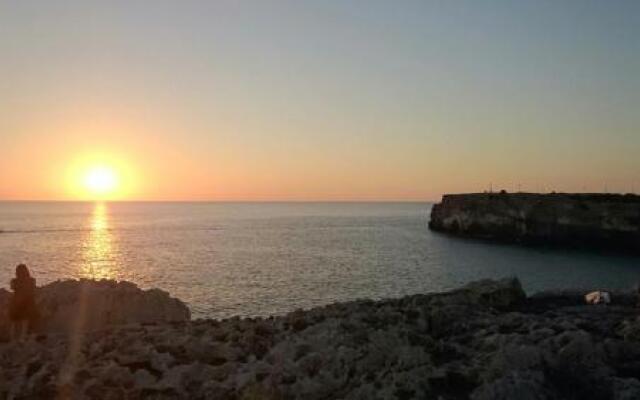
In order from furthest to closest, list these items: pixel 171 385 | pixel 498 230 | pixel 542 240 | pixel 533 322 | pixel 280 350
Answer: pixel 498 230
pixel 542 240
pixel 533 322
pixel 280 350
pixel 171 385

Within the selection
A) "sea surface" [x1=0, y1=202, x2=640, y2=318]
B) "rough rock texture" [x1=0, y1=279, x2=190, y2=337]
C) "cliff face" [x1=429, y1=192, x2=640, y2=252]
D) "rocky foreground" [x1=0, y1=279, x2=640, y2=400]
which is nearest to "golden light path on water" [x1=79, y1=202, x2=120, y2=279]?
"sea surface" [x1=0, y1=202, x2=640, y2=318]

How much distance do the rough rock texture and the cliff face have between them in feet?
284

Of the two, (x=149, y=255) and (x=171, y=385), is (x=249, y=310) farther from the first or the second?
(x=149, y=255)

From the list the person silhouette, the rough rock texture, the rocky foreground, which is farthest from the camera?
the rough rock texture

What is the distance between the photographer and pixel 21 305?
1692 cm

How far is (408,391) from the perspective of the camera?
1083 cm

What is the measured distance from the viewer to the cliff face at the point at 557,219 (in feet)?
318

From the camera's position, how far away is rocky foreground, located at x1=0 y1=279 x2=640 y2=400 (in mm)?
10984

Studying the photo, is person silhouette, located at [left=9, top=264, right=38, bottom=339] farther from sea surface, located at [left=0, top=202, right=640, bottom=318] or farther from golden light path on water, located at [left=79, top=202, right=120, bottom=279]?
golden light path on water, located at [left=79, top=202, right=120, bottom=279]

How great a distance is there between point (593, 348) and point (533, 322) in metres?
2.60

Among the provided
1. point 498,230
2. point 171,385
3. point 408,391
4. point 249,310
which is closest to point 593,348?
point 408,391

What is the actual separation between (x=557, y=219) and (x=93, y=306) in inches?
3772

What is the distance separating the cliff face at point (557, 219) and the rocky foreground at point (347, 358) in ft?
290

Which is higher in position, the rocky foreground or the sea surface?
the rocky foreground
